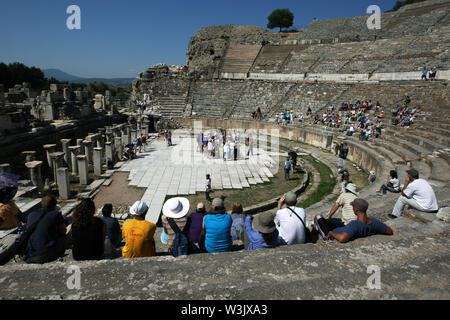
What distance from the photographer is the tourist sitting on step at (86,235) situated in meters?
3.45

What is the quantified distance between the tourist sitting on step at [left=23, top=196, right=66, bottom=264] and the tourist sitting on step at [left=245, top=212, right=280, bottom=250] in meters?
2.71

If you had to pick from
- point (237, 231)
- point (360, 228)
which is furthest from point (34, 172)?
point (360, 228)

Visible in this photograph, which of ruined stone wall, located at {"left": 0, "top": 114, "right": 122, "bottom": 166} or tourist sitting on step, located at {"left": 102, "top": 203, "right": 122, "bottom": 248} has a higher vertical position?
ruined stone wall, located at {"left": 0, "top": 114, "right": 122, "bottom": 166}

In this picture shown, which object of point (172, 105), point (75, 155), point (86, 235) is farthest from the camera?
point (172, 105)

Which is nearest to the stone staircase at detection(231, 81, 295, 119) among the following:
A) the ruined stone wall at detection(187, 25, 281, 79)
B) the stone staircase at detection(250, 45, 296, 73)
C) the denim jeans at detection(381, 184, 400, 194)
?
the stone staircase at detection(250, 45, 296, 73)

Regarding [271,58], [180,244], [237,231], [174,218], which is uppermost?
[271,58]

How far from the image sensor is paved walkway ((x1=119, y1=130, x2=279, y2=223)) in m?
10.8

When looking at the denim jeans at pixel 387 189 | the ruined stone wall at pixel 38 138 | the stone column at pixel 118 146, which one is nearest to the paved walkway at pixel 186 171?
the stone column at pixel 118 146

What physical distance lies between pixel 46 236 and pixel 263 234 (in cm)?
298

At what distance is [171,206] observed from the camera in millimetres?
4016

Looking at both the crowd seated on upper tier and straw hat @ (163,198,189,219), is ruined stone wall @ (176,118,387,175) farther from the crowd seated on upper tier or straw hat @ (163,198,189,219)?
straw hat @ (163,198,189,219)

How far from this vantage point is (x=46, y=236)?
3.57 m

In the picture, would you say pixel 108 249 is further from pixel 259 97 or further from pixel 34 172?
pixel 259 97
